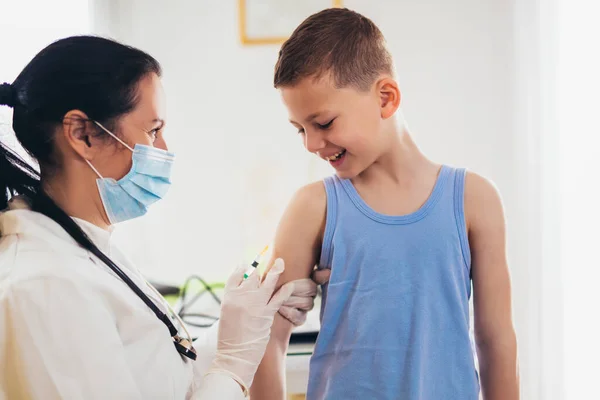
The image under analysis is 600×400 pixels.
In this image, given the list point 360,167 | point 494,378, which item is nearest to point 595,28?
point 360,167

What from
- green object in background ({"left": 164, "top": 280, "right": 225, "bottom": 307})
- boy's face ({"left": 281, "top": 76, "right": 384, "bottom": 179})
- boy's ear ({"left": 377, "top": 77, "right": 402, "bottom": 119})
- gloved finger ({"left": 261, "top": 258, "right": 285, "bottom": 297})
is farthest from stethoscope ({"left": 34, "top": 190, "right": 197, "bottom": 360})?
green object in background ({"left": 164, "top": 280, "right": 225, "bottom": 307})

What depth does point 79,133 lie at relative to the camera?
1146 mm

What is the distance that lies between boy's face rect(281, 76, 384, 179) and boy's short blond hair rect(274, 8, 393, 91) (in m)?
0.02

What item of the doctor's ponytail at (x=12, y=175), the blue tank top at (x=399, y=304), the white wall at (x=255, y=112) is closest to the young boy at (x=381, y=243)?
the blue tank top at (x=399, y=304)

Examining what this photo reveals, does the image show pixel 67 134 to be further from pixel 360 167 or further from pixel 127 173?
pixel 360 167

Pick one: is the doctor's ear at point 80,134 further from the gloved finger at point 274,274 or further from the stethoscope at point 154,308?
the gloved finger at point 274,274

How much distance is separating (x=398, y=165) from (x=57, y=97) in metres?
0.71

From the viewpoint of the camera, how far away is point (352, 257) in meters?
1.20

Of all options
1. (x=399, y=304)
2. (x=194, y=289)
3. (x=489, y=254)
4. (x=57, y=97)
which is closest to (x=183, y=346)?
(x=399, y=304)

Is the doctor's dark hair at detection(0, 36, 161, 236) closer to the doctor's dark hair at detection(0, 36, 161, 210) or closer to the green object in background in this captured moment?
the doctor's dark hair at detection(0, 36, 161, 210)

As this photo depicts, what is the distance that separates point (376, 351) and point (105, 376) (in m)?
0.52

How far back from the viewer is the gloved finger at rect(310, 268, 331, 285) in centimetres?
124

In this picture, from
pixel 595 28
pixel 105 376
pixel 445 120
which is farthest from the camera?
pixel 445 120

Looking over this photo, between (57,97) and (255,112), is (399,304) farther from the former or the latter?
(255,112)
